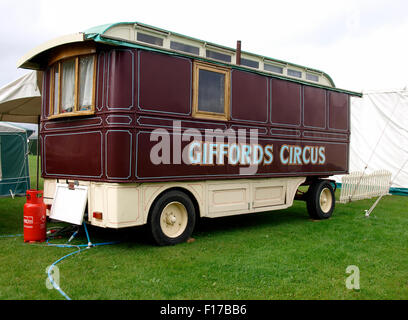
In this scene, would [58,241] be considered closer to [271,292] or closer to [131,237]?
[131,237]

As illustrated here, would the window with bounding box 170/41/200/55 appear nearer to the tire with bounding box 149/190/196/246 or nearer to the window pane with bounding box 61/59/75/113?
the window pane with bounding box 61/59/75/113

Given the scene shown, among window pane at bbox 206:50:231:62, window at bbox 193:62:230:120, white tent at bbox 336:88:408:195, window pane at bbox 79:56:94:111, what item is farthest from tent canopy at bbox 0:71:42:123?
white tent at bbox 336:88:408:195

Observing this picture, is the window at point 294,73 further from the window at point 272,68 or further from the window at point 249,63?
the window at point 249,63

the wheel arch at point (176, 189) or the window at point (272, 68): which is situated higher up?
the window at point (272, 68)

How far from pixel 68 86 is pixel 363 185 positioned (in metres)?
9.75

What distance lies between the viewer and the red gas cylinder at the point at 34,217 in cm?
619

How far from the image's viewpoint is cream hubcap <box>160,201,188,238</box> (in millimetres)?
6366

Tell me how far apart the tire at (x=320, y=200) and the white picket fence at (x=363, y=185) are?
7.78 ft

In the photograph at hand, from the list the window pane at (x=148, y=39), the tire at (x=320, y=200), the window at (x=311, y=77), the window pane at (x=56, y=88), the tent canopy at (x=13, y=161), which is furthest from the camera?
the tent canopy at (x=13, y=161)

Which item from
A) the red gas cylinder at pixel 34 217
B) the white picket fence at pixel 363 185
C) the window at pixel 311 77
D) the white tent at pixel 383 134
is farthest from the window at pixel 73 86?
the white tent at pixel 383 134

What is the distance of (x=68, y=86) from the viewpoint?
656 cm

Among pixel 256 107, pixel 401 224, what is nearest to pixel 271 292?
pixel 256 107

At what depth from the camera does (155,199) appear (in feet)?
20.4

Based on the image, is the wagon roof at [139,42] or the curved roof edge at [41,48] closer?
the wagon roof at [139,42]
